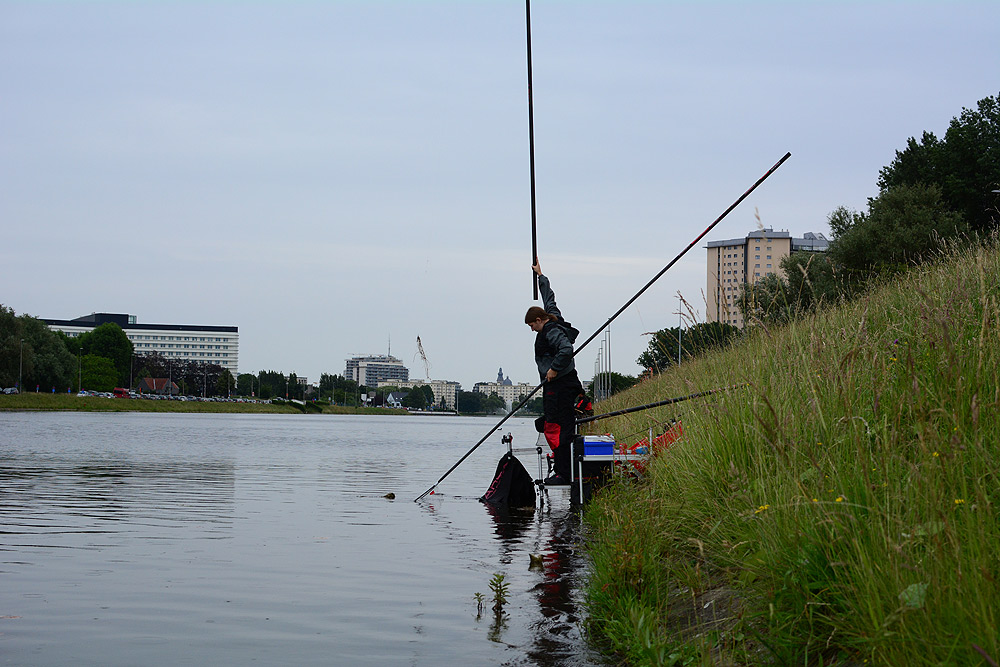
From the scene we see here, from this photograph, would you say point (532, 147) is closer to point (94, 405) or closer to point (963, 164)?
point (963, 164)

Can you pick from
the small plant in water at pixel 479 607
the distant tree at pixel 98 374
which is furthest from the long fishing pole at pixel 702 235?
the distant tree at pixel 98 374

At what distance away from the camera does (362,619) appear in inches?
221

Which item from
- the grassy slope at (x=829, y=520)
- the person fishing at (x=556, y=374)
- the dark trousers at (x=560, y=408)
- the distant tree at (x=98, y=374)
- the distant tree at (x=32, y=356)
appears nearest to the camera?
the grassy slope at (x=829, y=520)

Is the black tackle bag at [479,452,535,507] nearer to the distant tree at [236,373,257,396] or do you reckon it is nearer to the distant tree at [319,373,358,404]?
the distant tree at [236,373,257,396]

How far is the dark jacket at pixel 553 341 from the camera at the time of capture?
34.3 ft

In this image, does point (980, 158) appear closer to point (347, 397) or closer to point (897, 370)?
point (897, 370)

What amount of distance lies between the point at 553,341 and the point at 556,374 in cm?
39

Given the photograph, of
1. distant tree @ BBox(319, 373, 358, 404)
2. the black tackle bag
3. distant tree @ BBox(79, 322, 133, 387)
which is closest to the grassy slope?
the black tackle bag

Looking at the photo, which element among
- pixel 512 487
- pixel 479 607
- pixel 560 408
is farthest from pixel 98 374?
pixel 479 607

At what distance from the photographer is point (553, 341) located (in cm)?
1059

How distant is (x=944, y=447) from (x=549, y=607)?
3.08 m

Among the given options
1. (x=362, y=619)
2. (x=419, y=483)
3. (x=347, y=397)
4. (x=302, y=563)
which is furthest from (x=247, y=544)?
(x=347, y=397)

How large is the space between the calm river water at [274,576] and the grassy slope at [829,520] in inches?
25.7

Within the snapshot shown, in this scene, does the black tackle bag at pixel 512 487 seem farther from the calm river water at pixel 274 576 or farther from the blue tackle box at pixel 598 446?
the blue tackle box at pixel 598 446
